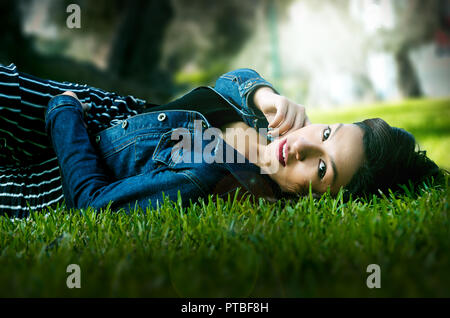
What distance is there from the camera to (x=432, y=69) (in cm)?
1013

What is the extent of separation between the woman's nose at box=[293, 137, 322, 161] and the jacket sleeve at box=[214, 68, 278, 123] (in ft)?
1.23

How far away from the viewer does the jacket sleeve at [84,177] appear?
1399mm

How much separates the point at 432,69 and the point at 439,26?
1144mm

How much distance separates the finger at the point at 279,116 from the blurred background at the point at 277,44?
7319mm

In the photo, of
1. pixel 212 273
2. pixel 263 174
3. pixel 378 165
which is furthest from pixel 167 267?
pixel 378 165

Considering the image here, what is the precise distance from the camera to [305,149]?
1.48 metres

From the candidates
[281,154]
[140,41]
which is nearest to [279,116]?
[281,154]

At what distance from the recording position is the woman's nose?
4.83 feet

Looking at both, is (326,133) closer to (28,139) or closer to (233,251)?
(233,251)

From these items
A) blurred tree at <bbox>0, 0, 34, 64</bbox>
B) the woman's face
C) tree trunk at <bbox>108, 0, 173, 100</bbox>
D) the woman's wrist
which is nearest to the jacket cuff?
the woman's wrist

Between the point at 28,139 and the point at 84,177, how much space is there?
18.7 inches

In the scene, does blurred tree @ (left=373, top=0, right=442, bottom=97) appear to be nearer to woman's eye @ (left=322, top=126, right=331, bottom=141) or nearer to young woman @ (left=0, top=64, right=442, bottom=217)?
young woman @ (left=0, top=64, right=442, bottom=217)

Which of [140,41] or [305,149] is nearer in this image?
[305,149]
